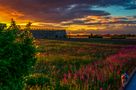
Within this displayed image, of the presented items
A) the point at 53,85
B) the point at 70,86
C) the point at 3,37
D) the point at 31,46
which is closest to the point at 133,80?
the point at 70,86

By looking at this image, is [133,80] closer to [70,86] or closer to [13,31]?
[70,86]

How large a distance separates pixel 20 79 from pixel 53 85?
599cm

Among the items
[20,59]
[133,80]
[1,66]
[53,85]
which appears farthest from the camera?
[53,85]

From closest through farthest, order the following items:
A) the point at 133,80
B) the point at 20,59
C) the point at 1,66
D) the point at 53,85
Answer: the point at 1,66 < the point at 20,59 < the point at 133,80 < the point at 53,85

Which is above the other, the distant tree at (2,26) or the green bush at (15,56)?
the distant tree at (2,26)

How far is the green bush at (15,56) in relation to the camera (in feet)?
24.6

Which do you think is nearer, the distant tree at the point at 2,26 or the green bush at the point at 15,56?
the green bush at the point at 15,56

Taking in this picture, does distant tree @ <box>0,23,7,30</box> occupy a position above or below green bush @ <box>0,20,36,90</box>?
above

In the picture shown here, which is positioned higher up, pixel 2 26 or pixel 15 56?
pixel 2 26

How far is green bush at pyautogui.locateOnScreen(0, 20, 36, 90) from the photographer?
751 cm

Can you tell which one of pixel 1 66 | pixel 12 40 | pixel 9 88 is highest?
pixel 12 40

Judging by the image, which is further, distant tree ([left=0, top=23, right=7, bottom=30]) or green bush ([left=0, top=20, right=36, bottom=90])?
distant tree ([left=0, top=23, right=7, bottom=30])

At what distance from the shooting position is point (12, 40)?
7699 millimetres

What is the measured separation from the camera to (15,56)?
303 inches
